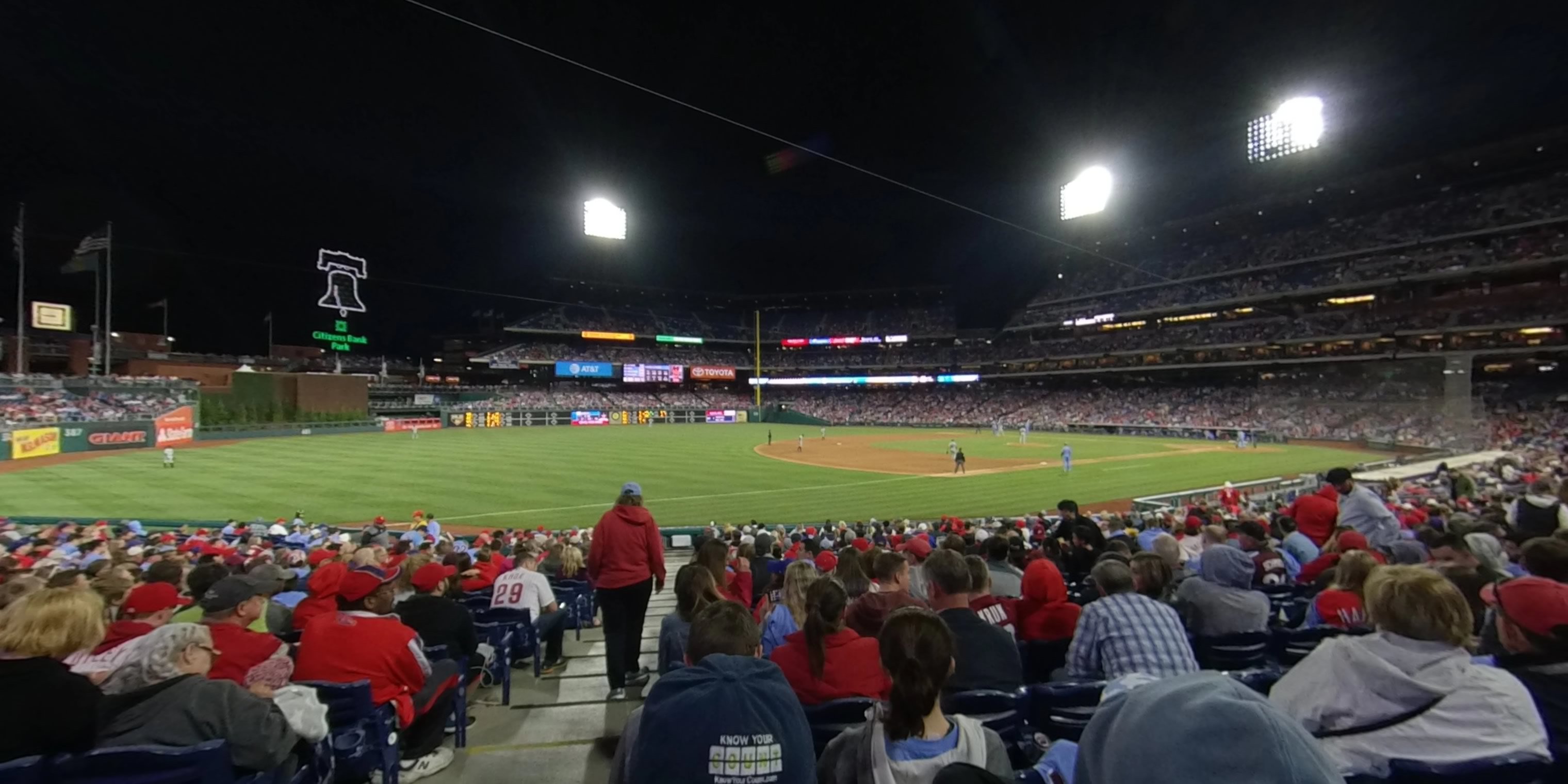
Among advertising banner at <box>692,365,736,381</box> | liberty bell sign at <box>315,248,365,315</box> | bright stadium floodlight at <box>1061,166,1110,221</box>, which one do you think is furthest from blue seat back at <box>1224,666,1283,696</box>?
advertising banner at <box>692,365,736,381</box>

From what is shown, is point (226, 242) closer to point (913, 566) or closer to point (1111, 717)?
point (913, 566)

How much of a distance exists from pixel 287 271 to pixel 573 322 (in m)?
31.2

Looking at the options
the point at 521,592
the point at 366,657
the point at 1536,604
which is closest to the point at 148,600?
the point at 366,657

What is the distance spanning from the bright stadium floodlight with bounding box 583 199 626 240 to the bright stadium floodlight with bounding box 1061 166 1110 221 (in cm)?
4661

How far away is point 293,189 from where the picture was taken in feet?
150

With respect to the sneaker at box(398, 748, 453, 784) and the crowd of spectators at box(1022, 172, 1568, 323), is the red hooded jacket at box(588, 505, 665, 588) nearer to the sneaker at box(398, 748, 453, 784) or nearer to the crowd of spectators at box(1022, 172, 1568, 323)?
the sneaker at box(398, 748, 453, 784)

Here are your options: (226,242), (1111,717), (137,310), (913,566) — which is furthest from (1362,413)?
(137,310)

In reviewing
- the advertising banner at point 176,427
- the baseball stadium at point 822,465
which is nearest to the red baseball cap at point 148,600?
the baseball stadium at point 822,465

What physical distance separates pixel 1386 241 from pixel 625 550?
214ft

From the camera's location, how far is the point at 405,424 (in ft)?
190

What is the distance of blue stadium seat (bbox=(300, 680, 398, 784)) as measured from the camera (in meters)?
3.84

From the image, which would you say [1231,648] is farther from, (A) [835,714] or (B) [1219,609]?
(A) [835,714]

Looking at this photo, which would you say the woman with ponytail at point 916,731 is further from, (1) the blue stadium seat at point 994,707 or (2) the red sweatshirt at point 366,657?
(2) the red sweatshirt at point 366,657

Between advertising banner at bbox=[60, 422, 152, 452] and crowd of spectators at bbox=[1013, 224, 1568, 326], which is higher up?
crowd of spectators at bbox=[1013, 224, 1568, 326]
